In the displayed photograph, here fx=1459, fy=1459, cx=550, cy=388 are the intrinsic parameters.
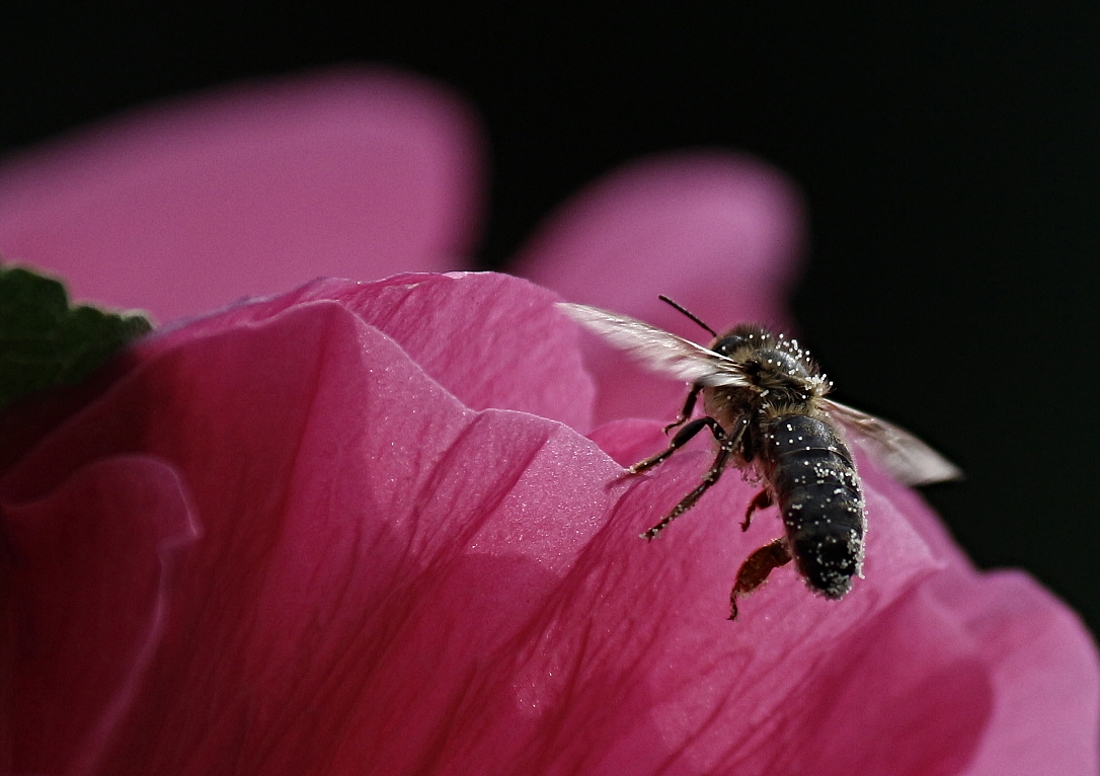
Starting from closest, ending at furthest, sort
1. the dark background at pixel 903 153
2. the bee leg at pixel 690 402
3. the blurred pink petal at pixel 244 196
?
the bee leg at pixel 690 402 < the blurred pink petal at pixel 244 196 < the dark background at pixel 903 153

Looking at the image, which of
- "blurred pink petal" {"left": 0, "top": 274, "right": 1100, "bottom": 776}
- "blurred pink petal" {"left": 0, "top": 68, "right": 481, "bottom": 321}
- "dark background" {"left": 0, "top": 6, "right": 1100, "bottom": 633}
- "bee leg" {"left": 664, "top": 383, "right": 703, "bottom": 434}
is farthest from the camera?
"dark background" {"left": 0, "top": 6, "right": 1100, "bottom": 633}

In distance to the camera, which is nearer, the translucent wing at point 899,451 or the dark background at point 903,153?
the translucent wing at point 899,451

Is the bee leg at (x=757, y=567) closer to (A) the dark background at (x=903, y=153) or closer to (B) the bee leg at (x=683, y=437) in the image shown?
(B) the bee leg at (x=683, y=437)

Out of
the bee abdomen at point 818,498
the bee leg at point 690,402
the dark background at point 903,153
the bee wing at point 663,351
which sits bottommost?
the dark background at point 903,153

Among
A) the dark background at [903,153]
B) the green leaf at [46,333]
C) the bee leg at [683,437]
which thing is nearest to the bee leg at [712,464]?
the bee leg at [683,437]

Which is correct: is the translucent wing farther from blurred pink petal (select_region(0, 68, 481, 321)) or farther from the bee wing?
blurred pink petal (select_region(0, 68, 481, 321))

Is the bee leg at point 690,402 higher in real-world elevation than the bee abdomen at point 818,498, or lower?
lower

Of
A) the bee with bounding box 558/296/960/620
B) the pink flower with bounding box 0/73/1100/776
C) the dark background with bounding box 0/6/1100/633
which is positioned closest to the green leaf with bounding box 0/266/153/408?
the pink flower with bounding box 0/73/1100/776

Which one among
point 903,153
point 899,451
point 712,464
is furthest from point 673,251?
point 903,153
